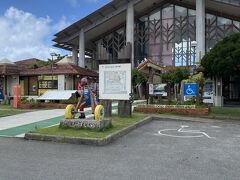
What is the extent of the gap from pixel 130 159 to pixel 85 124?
356cm

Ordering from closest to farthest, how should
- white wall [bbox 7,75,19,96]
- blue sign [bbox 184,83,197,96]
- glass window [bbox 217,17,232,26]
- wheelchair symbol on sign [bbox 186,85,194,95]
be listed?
1. blue sign [bbox 184,83,197,96]
2. wheelchair symbol on sign [bbox 186,85,194,95]
3. white wall [bbox 7,75,19,96]
4. glass window [bbox 217,17,232,26]

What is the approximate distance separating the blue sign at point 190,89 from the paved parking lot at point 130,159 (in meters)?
8.75

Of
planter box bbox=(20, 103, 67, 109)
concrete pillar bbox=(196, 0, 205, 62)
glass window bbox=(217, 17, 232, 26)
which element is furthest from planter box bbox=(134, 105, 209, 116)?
glass window bbox=(217, 17, 232, 26)

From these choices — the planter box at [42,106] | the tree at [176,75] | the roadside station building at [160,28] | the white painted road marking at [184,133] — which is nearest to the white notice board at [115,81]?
the white painted road marking at [184,133]

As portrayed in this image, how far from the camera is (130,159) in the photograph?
7.82m

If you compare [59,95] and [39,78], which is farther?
[39,78]

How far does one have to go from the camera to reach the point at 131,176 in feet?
20.9

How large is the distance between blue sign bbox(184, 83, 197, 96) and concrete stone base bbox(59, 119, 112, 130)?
31.7 feet

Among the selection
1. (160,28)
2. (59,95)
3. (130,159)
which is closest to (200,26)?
(160,28)

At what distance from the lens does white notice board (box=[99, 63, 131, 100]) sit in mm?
14570

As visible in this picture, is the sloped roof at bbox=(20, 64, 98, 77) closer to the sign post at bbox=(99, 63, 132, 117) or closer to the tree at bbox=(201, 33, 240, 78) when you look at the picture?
the tree at bbox=(201, 33, 240, 78)

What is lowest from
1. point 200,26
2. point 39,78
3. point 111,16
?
point 39,78

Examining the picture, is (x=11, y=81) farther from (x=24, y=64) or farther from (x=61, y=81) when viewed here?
(x=24, y=64)

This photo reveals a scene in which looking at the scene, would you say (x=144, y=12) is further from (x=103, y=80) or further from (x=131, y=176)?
(x=131, y=176)
